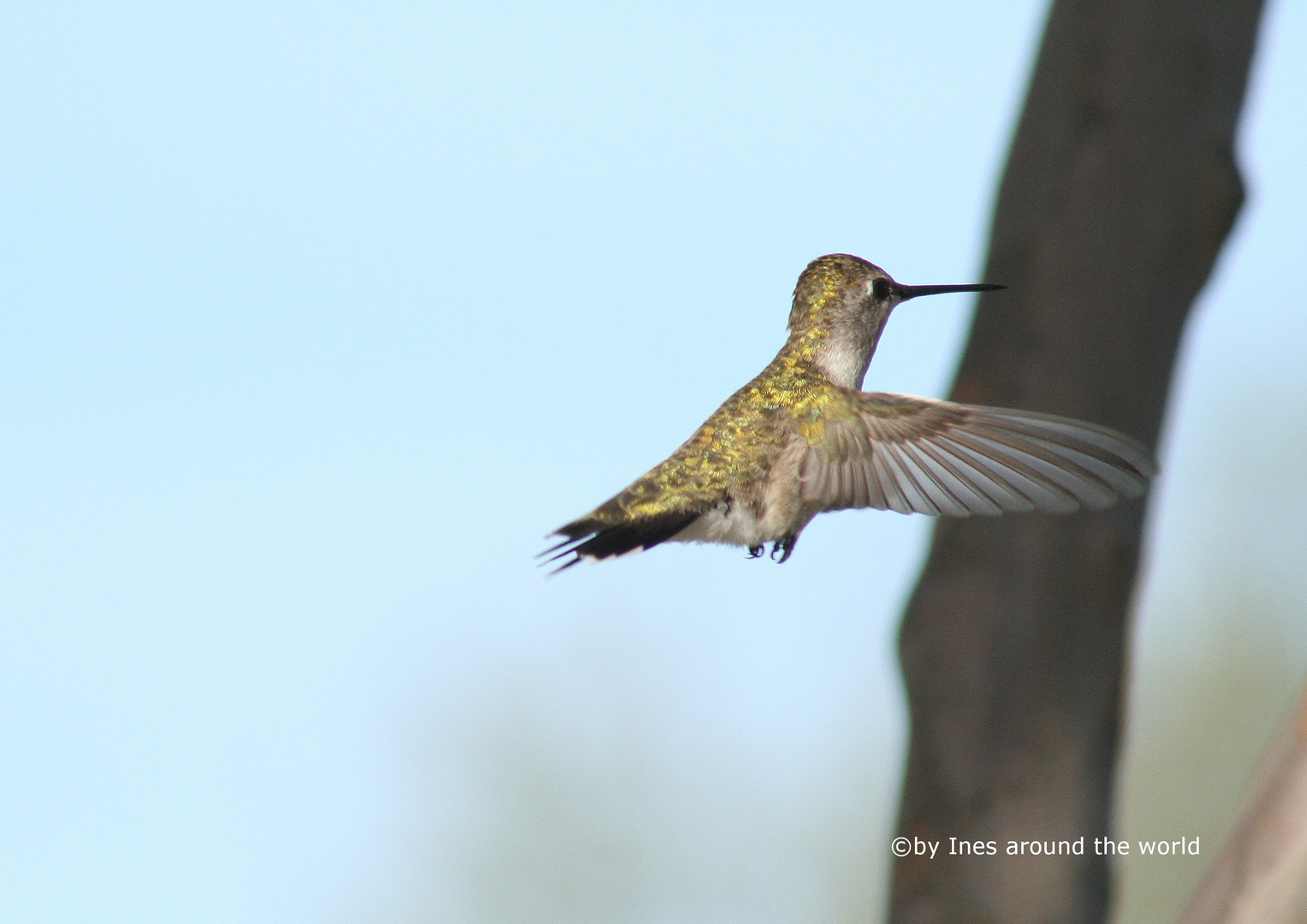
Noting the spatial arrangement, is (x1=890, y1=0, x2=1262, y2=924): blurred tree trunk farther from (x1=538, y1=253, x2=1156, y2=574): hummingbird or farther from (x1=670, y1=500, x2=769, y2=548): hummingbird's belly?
(x1=670, y1=500, x2=769, y2=548): hummingbird's belly

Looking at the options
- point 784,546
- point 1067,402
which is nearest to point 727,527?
point 784,546

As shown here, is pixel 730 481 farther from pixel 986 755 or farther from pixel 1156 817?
pixel 1156 817

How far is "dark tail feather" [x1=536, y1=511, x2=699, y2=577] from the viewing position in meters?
2.12

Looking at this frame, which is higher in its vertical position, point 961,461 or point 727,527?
point 961,461

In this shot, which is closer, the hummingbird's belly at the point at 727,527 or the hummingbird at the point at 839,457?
the hummingbird at the point at 839,457

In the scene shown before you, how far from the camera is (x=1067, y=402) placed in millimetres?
2914

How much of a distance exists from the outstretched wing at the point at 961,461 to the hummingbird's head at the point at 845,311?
17cm

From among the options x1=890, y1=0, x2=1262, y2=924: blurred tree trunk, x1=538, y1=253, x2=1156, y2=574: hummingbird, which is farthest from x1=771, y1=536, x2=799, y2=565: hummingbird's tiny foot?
x1=890, y1=0, x2=1262, y2=924: blurred tree trunk

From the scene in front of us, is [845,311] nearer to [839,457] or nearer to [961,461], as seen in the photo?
[839,457]

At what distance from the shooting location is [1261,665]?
483 inches

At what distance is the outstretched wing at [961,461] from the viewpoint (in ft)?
6.27

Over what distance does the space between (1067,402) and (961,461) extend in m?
0.85

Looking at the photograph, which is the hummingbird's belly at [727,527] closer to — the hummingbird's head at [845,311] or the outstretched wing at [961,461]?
the outstretched wing at [961,461]

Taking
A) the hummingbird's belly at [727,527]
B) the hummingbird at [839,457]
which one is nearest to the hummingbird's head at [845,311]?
the hummingbird at [839,457]
